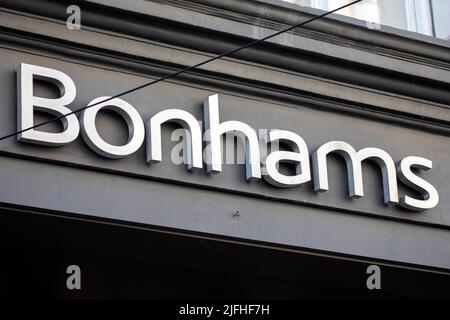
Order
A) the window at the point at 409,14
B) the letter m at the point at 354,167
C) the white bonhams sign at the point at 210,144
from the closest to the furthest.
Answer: the white bonhams sign at the point at 210,144, the letter m at the point at 354,167, the window at the point at 409,14

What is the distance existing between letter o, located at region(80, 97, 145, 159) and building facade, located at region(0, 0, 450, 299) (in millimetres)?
14

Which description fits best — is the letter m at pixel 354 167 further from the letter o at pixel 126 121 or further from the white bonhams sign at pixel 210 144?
the letter o at pixel 126 121

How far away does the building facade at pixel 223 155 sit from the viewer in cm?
1142

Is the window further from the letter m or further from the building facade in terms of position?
the letter m

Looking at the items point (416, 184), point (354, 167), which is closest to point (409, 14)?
point (416, 184)

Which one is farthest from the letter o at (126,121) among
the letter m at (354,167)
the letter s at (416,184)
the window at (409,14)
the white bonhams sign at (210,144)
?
the window at (409,14)

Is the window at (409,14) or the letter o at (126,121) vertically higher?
the window at (409,14)

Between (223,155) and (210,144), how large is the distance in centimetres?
21

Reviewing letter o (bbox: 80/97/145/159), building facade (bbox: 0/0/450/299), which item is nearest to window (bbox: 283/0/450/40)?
building facade (bbox: 0/0/450/299)

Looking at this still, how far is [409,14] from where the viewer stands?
1482 centimetres

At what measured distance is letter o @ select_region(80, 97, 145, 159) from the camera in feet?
37.5

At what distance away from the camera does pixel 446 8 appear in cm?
1487

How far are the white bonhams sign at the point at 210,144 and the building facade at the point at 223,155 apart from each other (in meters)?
0.02

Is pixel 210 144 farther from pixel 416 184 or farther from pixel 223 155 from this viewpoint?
pixel 416 184
